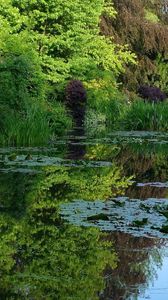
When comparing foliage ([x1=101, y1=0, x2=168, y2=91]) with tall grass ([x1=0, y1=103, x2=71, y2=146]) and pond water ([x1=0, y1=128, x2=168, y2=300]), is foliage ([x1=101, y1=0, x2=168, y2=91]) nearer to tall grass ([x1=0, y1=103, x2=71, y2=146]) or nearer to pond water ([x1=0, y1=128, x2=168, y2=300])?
tall grass ([x1=0, y1=103, x2=71, y2=146])

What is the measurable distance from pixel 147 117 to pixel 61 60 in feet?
15.4

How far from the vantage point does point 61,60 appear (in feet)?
70.4

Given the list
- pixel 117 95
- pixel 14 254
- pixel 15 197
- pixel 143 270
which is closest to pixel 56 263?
pixel 14 254

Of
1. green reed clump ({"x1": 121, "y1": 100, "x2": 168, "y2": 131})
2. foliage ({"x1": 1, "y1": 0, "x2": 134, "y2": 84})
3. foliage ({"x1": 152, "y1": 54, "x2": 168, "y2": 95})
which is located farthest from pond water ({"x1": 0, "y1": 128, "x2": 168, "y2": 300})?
foliage ({"x1": 152, "y1": 54, "x2": 168, "y2": 95})

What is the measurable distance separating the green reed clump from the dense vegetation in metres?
0.26

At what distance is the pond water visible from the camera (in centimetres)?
448

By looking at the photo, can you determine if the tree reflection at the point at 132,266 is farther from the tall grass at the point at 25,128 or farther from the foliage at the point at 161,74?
the foliage at the point at 161,74

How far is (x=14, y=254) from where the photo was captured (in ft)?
16.8

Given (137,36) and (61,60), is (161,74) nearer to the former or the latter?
(137,36)

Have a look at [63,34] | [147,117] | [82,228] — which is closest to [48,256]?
[82,228]

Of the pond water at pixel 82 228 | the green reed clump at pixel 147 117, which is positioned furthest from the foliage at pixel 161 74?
the pond water at pixel 82 228

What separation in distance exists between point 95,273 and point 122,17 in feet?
81.2

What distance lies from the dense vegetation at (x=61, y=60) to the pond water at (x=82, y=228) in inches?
107

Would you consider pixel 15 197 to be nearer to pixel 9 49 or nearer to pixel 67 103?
pixel 9 49
